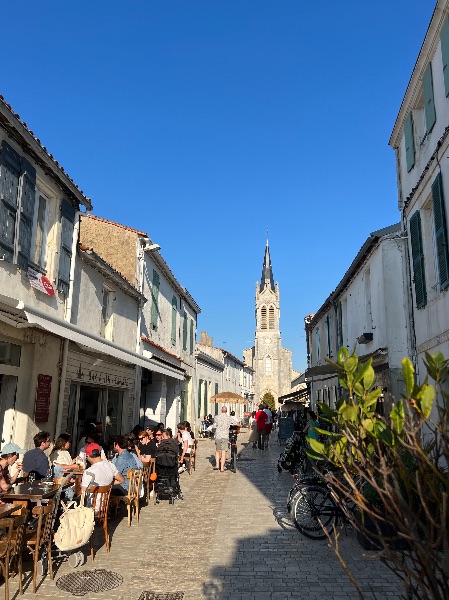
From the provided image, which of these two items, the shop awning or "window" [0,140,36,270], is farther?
"window" [0,140,36,270]

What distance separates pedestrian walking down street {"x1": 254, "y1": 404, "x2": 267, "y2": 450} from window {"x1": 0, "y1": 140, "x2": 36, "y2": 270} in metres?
11.7

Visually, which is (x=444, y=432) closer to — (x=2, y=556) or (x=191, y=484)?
(x=2, y=556)

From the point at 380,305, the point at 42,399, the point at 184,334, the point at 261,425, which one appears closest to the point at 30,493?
the point at 42,399

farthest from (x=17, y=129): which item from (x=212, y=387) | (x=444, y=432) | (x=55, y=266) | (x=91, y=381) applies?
(x=212, y=387)

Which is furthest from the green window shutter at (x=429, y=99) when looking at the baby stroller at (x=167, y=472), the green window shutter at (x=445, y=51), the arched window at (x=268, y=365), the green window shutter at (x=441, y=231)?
the arched window at (x=268, y=365)

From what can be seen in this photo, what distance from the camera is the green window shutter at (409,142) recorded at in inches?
364

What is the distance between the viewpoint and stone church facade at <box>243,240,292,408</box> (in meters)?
60.2

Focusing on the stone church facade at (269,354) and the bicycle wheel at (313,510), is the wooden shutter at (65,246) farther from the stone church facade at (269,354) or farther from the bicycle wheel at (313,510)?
the stone church facade at (269,354)

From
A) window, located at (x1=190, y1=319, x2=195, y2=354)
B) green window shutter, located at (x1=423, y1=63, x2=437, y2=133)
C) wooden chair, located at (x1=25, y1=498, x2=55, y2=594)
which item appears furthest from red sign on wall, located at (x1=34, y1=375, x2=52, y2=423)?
window, located at (x1=190, y1=319, x2=195, y2=354)

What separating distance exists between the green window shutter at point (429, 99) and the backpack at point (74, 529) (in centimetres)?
760

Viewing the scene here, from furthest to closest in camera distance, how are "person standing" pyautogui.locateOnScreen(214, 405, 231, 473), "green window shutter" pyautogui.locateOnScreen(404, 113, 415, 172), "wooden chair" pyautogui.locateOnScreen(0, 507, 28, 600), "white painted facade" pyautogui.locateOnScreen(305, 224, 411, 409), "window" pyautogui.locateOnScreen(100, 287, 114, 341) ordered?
"person standing" pyautogui.locateOnScreen(214, 405, 231, 473), "window" pyautogui.locateOnScreen(100, 287, 114, 341), "white painted facade" pyautogui.locateOnScreen(305, 224, 411, 409), "green window shutter" pyautogui.locateOnScreen(404, 113, 415, 172), "wooden chair" pyautogui.locateOnScreen(0, 507, 28, 600)

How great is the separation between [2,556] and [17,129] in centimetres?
547

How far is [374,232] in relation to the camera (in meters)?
10.8

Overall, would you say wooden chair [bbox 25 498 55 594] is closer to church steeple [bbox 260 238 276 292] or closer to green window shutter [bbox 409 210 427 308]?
green window shutter [bbox 409 210 427 308]
